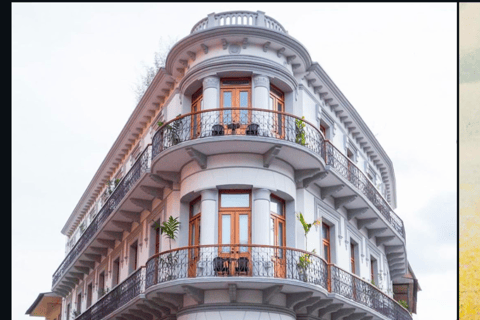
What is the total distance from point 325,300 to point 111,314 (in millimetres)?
7884

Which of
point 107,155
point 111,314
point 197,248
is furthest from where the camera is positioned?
point 107,155

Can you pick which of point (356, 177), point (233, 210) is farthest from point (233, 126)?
point (356, 177)

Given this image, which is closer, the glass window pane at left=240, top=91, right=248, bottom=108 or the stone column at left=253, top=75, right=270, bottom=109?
the stone column at left=253, top=75, right=270, bottom=109

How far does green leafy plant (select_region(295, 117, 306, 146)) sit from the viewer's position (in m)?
18.8

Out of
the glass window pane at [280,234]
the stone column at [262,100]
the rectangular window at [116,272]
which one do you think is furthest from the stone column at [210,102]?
the rectangular window at [116,272]

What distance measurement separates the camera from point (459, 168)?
10.7 m

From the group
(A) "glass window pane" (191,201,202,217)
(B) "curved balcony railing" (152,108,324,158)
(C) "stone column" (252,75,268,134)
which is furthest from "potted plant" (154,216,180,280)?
(C) "stone column" (252,75,268,134)

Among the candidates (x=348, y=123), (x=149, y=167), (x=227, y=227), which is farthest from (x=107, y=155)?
(x=227, y=227)

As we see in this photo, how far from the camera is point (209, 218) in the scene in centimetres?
1798

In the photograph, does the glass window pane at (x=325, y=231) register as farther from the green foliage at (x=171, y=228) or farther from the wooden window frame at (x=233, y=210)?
the green foliage at (x=171, y=228)

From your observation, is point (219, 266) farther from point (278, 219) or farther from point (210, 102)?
point (210, 102)

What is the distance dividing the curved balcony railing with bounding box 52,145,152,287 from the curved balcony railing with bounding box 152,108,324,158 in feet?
5.69

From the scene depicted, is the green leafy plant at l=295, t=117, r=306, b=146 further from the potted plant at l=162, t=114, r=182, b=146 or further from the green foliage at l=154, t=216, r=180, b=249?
the green foliage at l=154, t=216, r=180, b=249

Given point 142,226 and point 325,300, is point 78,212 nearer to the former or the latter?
point 142,226
